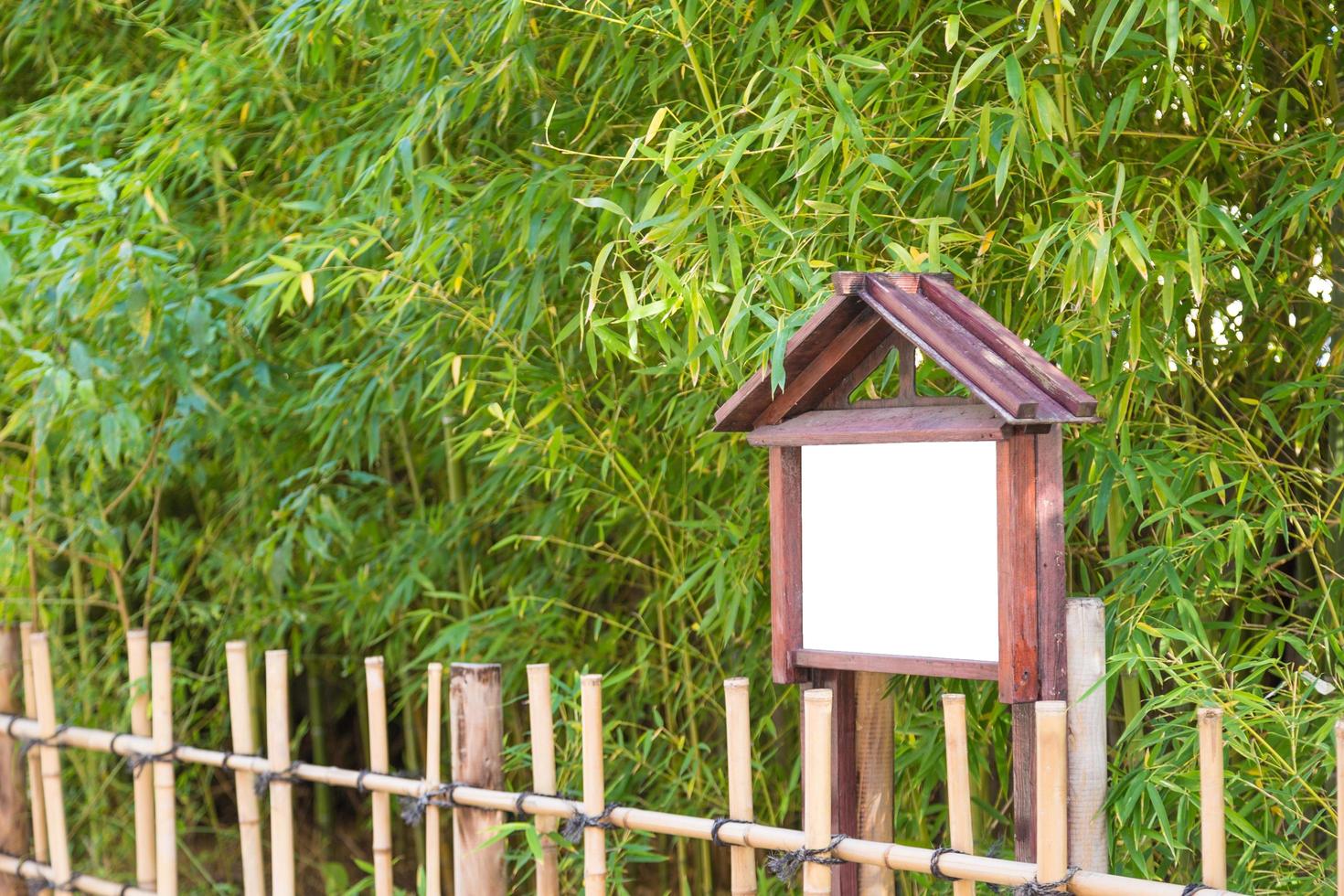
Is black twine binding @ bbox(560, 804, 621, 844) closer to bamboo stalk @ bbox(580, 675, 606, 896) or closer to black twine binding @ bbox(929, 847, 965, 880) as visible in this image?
bamboo stalk @ bbox(580, 675, 606, 896)

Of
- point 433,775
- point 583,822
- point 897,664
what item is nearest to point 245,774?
point 433,775

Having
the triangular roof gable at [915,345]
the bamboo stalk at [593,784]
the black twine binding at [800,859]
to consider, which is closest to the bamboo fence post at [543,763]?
the bamboo stalk at [593,784]

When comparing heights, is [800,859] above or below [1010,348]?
below

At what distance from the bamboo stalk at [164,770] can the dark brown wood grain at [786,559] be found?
170cm

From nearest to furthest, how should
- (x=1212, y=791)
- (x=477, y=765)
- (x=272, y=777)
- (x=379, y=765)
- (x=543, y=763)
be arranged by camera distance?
(x=1212, y=791) → (x=543, y=763) → (x=477, y=765) → (x=379, y=765) → (x=272, y=777)

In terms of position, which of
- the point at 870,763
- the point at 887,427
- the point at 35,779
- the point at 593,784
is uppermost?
the point at 887,427

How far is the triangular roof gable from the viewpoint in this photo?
65.6 inches

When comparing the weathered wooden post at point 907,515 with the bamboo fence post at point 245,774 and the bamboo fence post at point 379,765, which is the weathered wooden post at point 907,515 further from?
the bamboo fence post at point 245,774

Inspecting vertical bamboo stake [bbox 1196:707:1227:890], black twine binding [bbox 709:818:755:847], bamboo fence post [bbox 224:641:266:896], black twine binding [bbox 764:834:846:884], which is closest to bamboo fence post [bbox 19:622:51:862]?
bamboo fence post [bbox 224:641:266:896]

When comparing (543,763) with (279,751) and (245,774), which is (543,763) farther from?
(245,774)

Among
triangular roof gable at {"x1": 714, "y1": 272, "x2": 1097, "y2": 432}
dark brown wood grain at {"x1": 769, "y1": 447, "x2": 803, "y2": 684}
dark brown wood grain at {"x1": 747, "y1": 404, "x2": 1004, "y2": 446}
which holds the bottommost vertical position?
dark brown wood grain at {"x1": 769, "y1": 447, "x2": 803, "y2": 684}

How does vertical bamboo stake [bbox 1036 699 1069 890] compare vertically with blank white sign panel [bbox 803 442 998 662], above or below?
below

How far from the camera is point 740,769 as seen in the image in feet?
6.77

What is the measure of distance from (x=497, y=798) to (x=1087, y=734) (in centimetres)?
110
